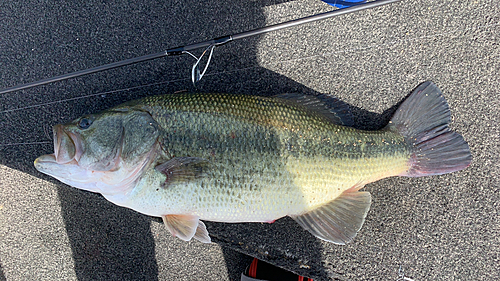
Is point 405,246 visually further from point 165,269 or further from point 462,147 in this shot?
point 165,269

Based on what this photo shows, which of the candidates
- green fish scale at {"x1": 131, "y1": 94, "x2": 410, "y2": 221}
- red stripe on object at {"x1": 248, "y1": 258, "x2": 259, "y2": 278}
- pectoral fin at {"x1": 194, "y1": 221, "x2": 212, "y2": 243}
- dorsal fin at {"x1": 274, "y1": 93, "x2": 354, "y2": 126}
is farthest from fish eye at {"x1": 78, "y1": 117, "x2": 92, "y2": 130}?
red stripe on object at {"x1": 248, "y1": 258, "x2": 259, "y2": 278}

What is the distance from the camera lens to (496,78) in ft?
5.61

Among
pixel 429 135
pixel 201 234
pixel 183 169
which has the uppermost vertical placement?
pixel 429 135

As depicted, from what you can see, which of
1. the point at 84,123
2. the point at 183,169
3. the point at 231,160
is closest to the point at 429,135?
the point at 231,160

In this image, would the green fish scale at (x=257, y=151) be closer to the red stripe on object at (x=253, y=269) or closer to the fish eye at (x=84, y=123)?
the fish eye at (x=84, y=123)

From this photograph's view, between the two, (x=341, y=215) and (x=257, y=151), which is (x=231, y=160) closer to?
(x=257, y=151)

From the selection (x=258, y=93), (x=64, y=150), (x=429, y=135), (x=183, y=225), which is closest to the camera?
(x=64, y=150)

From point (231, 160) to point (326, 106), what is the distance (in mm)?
678

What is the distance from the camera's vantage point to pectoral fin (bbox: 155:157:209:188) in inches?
49.2

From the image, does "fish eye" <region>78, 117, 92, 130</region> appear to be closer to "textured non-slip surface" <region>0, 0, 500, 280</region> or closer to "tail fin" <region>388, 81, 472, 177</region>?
"textured non-slip surface" <region>0, 0, 500, 280</region>

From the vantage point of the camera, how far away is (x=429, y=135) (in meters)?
1.52

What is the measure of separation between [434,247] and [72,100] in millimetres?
2579

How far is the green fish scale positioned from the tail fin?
0.21 meters

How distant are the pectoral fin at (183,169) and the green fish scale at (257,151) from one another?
0.09 feet
